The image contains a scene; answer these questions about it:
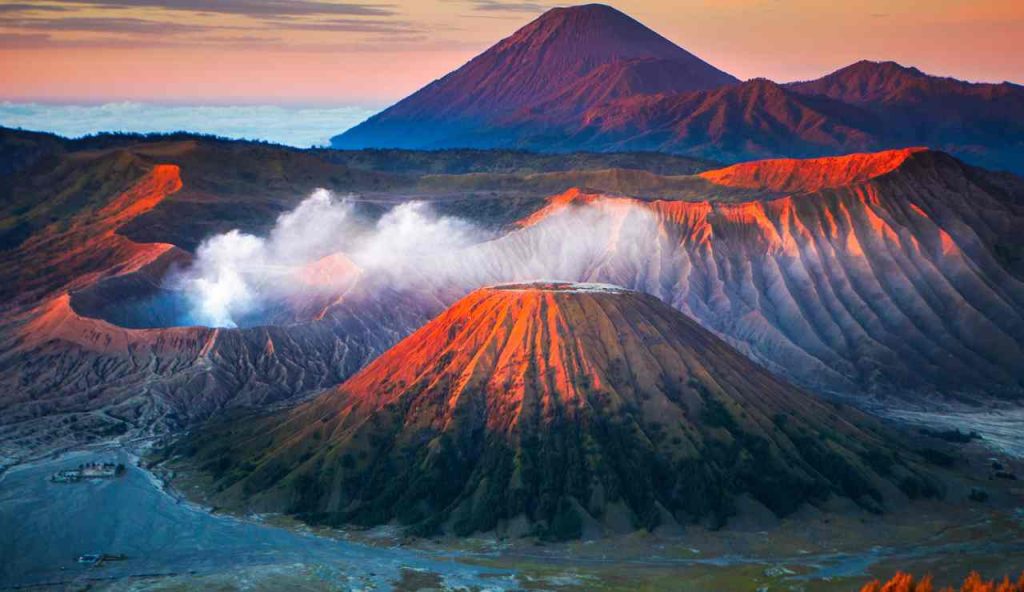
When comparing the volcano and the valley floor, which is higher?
the volcano

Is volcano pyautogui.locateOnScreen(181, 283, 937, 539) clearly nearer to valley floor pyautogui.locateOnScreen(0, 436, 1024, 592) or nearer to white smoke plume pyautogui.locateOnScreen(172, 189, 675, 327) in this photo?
valley floor pyautogui.locateOnScreen(0, 436, 1024, 592)

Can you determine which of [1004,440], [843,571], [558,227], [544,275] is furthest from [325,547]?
[558,227]

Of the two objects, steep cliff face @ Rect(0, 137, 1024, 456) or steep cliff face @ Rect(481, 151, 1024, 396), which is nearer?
steep cliff face @ Rect(0, 137, 1024, 456)

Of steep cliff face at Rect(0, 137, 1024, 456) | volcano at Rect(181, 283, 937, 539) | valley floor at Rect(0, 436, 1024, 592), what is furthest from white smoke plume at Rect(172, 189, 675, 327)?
valley floor at Rect(0, 436, 1024, 592)

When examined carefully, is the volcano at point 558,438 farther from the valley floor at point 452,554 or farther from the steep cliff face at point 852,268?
the steep cliff face at point 852,268

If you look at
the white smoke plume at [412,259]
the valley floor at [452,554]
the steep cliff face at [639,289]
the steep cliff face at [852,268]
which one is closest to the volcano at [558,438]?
the valley floor at [452,554]

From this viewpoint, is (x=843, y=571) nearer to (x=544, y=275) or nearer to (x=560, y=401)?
(x=560, y=401)

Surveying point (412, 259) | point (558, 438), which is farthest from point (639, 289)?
point (558, 438)

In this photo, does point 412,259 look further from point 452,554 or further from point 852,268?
point 452,554
